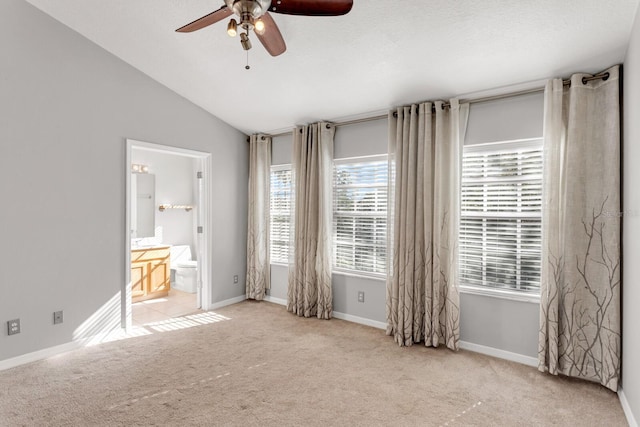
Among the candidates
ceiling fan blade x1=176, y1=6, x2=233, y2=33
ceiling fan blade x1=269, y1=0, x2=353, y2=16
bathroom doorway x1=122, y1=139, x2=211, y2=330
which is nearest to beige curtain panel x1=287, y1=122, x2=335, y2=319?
bathroom doorway x1=122, y1=139, x2=211, y2=330

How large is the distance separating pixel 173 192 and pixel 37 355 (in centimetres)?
369

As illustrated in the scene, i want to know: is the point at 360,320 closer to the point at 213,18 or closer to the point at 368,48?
the point at 368,48

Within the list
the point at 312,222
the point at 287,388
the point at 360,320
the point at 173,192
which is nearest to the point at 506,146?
the point at 312,222

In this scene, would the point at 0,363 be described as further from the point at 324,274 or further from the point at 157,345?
the point at 324,274

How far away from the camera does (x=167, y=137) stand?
4090mm

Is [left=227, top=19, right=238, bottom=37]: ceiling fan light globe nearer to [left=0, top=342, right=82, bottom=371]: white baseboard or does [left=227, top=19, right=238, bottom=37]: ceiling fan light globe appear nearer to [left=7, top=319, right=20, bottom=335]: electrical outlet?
[left=7, top=319, right=20, bottom=335]: electrical outlet

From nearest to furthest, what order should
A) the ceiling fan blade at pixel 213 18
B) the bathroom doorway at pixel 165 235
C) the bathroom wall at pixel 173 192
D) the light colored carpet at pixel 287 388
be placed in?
the ceiling fan blade at pixel 213 18
the light colored carpet at pixel 287 388
the bathroom doorway at pixel 165 235
the bathroom wall at pixel 173 192

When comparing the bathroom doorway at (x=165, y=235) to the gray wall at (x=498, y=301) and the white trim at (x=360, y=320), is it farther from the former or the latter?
the gray wall at (x=498, y=301)

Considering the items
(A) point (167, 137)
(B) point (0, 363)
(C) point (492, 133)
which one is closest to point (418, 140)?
(C) point (492, 133)

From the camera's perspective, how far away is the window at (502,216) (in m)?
3.05

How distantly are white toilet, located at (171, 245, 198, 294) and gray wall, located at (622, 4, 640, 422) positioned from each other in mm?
5337

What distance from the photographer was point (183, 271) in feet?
18.8

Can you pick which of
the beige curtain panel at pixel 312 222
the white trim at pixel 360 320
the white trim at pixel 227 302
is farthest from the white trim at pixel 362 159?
the white trim at pixel 227 302

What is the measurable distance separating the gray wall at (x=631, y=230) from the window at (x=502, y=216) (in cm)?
64
